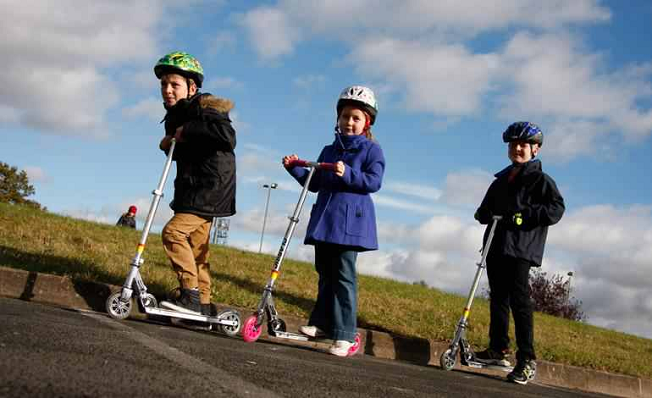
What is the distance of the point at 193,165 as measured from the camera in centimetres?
589

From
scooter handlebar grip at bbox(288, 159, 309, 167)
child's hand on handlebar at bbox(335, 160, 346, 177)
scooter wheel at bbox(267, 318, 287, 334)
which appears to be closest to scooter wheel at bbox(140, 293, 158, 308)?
scooter wheel at bbox(267, 318, 287, 334)

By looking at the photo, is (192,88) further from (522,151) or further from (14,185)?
(14,185)

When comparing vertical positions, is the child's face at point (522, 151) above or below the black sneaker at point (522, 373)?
above

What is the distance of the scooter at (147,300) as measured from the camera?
210 inches

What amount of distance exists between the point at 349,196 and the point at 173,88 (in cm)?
167

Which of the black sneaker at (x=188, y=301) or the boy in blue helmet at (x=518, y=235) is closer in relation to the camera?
the black sneaker at (x=188, y=301)

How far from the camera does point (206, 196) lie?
579cm

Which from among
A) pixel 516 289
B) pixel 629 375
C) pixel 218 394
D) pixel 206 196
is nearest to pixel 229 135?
pixel 206 196

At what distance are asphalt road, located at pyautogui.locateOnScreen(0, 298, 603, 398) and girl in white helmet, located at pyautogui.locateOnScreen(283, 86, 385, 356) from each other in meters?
0.67

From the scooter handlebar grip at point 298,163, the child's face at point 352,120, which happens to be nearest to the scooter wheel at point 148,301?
the scooter handlebar grip at point 298,163

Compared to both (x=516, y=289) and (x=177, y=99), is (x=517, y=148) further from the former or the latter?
(x=177, y=99)

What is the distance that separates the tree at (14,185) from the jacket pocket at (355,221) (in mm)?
50162

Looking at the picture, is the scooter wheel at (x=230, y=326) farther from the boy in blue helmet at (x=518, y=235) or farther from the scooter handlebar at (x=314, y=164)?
the boy in blue helmet at (x=518, y=235)

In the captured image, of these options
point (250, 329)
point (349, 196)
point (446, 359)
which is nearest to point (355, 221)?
point (349, 196)
